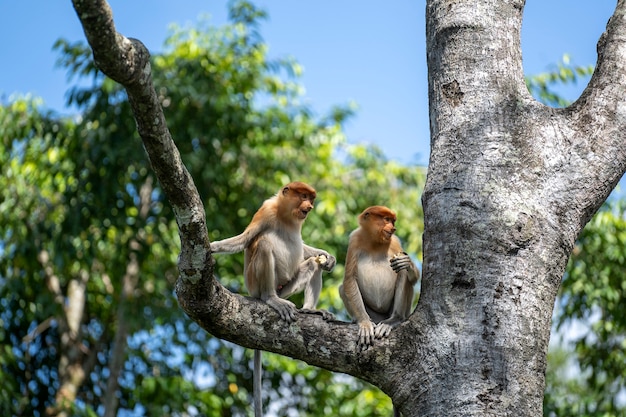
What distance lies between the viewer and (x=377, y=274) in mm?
4738

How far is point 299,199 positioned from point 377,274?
0.62 meters

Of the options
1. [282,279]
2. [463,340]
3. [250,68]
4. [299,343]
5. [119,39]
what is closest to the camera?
[119,39]

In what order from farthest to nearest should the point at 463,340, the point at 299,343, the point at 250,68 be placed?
the point at 250,68 → the point at 299,343 → the point at 463,340

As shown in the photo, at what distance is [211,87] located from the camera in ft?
28.0

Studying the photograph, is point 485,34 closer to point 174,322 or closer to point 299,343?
point 299,343

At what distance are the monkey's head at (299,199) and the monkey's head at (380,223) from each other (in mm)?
325

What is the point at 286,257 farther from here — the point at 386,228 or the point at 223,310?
the point at 223,310

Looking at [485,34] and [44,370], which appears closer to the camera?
[485,34]

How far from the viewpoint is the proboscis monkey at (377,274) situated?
438 centimetres

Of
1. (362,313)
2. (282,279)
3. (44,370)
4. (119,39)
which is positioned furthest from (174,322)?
(119,39)

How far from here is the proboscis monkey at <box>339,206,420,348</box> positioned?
438cm

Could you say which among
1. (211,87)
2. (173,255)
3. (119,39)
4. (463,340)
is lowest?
(463,340)

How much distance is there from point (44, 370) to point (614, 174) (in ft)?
25.8

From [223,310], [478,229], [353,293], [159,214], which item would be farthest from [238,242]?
[159,214]
